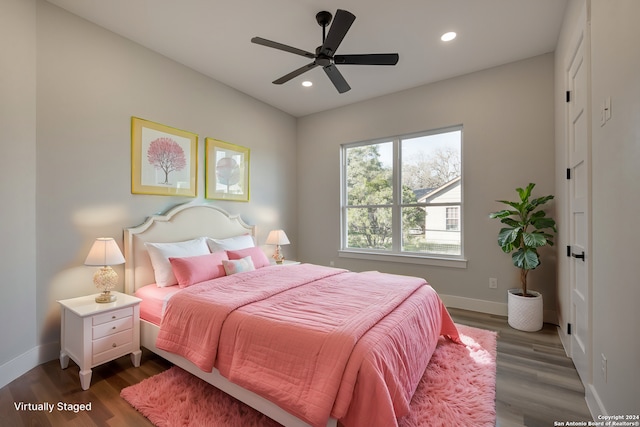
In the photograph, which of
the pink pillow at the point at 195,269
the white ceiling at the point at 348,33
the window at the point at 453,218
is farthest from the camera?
the window at the point at 453,218

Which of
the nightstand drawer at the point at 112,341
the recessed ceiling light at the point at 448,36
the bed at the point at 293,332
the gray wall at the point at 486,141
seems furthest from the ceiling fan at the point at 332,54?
the nightstand drawer at the point at 112,341

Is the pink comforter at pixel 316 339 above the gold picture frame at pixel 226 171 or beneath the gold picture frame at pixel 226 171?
beneath

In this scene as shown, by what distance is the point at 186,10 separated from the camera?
95.5 inches

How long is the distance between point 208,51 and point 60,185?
194 cm

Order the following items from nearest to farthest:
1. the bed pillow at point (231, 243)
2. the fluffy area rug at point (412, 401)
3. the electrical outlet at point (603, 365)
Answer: the electrical outlet at point (603, 365) < the fluffy area rug at point (412, 401) < the bed pillow at point (231, 243)

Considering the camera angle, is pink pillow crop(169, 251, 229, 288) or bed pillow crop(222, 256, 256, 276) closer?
pink pillow crop(169, 251, 229, 288)

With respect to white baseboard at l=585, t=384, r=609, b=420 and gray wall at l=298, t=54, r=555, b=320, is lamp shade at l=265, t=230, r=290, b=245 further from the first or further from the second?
white baseboard at l=585, t=384, r=609, b=420

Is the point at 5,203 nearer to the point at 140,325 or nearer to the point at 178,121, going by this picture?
the point at 140,325

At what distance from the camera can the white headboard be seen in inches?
107

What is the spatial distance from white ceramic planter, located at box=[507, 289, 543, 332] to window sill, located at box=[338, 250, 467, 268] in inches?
28.9

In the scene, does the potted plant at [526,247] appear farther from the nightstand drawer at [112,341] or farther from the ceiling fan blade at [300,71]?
the nightstand drawer at [112,341]

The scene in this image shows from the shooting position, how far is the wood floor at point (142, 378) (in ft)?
5.50

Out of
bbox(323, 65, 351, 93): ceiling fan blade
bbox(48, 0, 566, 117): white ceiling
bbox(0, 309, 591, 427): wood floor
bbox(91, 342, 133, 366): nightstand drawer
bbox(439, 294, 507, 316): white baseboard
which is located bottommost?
bbox(0, 309, 591, 427): wood floor

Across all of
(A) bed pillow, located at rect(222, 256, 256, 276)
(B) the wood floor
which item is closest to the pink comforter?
(A) bed pillow, located at rect(222, 256, 256, 276)
